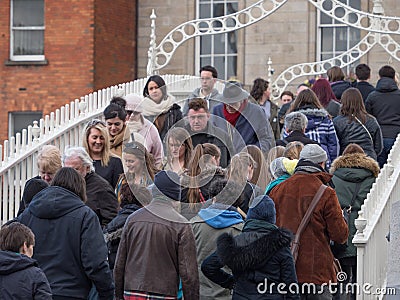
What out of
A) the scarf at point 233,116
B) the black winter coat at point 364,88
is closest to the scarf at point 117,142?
the scarf at point 233,116

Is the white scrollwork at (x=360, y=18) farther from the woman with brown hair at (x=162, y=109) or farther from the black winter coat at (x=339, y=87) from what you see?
the woman with brown hair at (x=162, y=109)

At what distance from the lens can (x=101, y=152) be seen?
12.3 metres

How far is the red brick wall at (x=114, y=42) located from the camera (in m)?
26.1

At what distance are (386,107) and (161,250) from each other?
781 cm

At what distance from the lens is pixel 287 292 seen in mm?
9297

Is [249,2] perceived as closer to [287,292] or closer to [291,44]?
[291,44]

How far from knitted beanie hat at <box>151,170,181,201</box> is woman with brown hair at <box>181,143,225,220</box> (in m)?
0.38

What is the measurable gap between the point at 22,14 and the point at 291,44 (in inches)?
248

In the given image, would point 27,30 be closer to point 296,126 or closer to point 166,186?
point 296,126

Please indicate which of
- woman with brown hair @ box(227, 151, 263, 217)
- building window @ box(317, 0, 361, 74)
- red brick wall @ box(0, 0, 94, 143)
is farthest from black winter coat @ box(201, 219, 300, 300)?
building window @ box(317, 0, 361, 74)

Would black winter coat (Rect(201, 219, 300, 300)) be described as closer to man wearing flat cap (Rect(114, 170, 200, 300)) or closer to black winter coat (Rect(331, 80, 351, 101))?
man wearing flat cap (Rect(114, 170, 200, 300))

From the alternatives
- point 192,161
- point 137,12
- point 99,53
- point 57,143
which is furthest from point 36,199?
point 137,12

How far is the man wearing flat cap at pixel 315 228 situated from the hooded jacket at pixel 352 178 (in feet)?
5.37

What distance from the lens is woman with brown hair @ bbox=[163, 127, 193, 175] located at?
10.5 m
